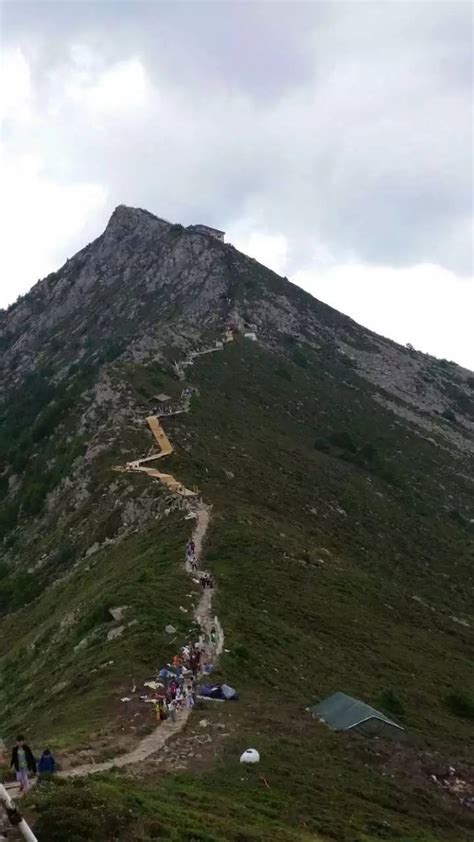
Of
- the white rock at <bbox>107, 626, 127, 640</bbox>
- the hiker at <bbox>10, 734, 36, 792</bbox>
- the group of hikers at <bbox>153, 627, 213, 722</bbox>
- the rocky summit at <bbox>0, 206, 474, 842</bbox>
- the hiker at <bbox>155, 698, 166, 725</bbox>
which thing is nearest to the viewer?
the hiker at <bbox>10, 734, 36, 792</bbox>

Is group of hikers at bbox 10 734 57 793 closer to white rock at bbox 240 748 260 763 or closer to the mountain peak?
white rock at bbox 240 748 260 763

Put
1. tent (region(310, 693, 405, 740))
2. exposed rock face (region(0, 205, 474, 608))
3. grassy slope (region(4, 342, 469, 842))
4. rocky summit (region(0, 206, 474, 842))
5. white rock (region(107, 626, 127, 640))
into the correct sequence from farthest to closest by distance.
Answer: exposed rock face (region(0, 205, 474, 608)) < white rock (region(107, 626, 127, 640)) < tent (region(310, 693, 405, 740)) < rocky summit (region(0, 206, 474, 842)) < grassy slope (region(4, 342, 469, 842))

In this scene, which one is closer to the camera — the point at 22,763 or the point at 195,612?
the point at 22,763

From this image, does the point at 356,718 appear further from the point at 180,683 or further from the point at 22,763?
the point at 22,763

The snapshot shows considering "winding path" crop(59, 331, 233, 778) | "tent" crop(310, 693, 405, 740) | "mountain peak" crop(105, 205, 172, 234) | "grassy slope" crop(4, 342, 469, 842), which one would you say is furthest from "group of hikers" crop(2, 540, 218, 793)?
"mountain peak" crop(105, 205, 172, 234)

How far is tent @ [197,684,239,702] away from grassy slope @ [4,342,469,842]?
0.62 m

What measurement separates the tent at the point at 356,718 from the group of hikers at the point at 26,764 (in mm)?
13345

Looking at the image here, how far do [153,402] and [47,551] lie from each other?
23907 millimetres

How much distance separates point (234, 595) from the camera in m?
42.0


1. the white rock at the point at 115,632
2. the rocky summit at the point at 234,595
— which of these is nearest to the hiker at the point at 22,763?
the rocky summit at the point at 234,595

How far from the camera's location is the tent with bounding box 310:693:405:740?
29.3 metres

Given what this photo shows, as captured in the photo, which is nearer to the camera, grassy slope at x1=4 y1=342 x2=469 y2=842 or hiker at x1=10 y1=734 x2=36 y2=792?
hiker at x1=10 y1=734 x2=36 y2=792

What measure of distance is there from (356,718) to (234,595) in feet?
44.3

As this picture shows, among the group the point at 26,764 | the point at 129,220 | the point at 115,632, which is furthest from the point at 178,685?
the point at 129,220
